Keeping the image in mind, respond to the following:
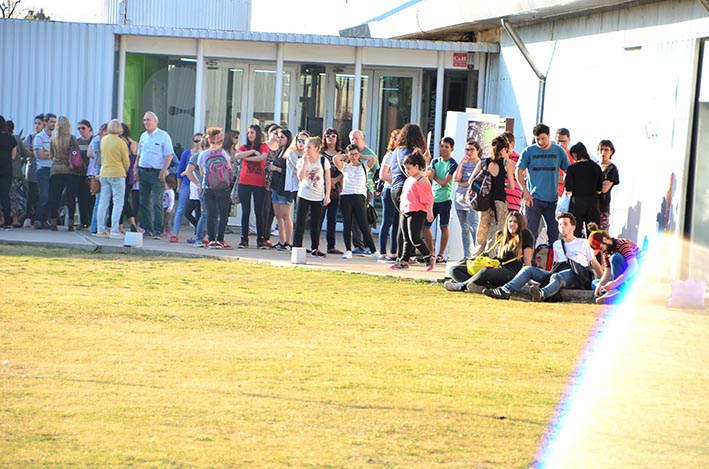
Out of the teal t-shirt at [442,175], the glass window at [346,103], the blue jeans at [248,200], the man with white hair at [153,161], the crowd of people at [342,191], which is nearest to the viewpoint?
the crowd of people at [342,191]

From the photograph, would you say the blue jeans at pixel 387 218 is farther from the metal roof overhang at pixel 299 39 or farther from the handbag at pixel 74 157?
the metal roof overhang at pixel 299 39

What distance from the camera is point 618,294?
46.1 ft

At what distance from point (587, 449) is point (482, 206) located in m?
8.77

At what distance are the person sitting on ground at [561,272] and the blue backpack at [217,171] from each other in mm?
5372

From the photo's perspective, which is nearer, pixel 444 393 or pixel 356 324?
pixel 444 393

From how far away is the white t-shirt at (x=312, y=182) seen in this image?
17844 millimetres

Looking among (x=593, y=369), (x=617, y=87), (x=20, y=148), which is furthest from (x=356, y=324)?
(x=20, y=148)

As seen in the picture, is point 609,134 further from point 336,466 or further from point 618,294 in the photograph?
point 336,466

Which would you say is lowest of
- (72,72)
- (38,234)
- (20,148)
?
(38,234)

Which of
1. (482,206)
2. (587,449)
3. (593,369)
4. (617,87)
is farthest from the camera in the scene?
(617,87)

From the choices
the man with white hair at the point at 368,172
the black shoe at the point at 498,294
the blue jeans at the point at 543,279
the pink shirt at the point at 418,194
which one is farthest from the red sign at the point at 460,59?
the black shoe at the point at 498,294

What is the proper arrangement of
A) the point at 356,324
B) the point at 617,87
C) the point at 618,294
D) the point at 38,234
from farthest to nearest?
1. the point at 38,234
2. the point at 617,87
3. the point at 618,294
4. the point at 356,324

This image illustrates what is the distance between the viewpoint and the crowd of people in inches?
579

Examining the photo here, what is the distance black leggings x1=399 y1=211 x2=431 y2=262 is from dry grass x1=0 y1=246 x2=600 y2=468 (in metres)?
1.64
